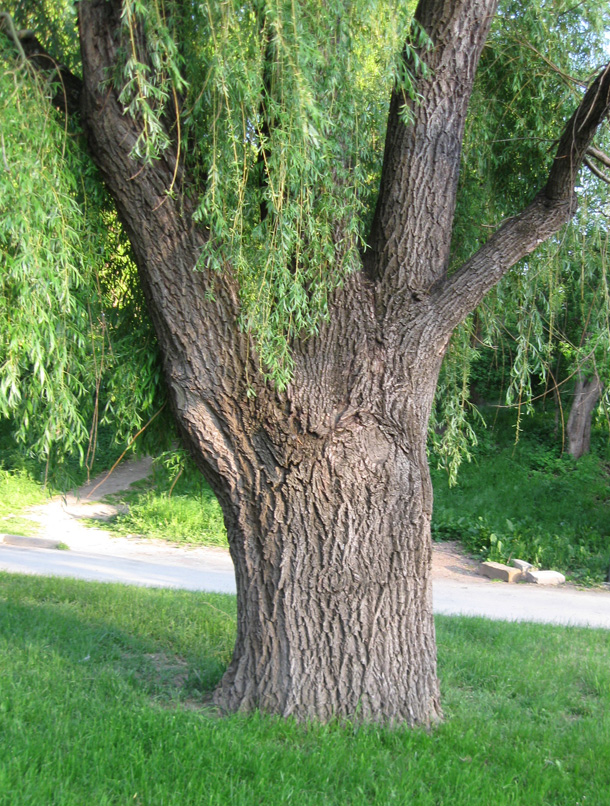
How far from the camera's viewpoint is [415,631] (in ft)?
14.6

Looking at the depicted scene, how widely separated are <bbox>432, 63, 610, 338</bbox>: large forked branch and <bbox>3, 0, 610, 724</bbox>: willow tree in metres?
0.01

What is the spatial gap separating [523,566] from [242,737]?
8348mm

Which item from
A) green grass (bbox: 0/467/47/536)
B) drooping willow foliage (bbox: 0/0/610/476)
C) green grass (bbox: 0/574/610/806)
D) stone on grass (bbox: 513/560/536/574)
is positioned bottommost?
green grass (bbox: 0/467/47/536)

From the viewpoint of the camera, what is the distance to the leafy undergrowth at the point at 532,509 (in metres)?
12.1

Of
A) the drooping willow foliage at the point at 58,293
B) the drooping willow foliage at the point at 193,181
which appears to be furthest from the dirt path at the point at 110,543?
the drooping willow foliage at the point at 193,181

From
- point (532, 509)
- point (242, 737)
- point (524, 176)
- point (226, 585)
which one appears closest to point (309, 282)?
point (242, 737)

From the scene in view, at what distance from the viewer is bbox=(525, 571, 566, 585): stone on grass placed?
10.9 meters

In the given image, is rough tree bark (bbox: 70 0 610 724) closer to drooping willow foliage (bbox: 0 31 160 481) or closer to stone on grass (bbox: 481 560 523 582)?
drooping willow foliage (bbox: 0 31 160 481)

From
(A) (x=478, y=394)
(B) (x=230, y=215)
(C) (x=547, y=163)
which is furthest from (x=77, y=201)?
(A) (x=478, y=394)

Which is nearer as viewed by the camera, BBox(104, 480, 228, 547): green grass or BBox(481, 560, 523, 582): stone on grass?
BBox(481, 560, 523, 582): stone on grass

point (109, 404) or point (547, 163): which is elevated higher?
point (547, 163)

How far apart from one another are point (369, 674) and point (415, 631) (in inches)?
15.4

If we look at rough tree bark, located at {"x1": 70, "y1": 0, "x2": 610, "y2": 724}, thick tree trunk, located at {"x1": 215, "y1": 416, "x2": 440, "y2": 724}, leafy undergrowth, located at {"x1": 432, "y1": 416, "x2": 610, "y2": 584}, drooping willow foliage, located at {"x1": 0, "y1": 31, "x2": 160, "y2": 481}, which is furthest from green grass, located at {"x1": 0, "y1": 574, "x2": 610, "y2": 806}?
leafy undergrowth, located at {"x1": 432, "y1": 416, "x2": 610, "y2": 584}

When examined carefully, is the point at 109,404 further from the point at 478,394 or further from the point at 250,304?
the point at 478,394
